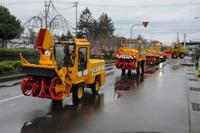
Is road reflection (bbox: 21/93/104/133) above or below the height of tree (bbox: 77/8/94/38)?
below

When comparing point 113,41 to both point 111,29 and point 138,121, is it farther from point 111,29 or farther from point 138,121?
point 111,29

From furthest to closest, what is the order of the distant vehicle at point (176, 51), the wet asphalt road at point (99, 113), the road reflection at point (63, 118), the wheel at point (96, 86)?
the distant vehicle at point (176, 51) → the wheel at point (96, 86) → the wet asphalt road at point (99, 113) → the road reflection at point (63, 118)

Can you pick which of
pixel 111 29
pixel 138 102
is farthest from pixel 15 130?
pixel 111 29

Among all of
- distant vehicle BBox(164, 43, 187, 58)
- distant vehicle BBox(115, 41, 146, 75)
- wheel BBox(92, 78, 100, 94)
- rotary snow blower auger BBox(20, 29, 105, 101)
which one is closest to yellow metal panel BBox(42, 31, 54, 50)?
rotary snow blower auger BBox(20, 29, 105, 101)

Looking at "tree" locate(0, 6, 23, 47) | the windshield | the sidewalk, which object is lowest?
the sidewalk

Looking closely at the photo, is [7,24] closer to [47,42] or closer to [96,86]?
[96,86]

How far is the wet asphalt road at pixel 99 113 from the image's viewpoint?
9.85 m

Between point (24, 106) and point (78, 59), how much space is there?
2.53m

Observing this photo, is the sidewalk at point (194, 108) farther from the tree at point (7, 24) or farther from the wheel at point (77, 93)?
the tree at point (7, 24)

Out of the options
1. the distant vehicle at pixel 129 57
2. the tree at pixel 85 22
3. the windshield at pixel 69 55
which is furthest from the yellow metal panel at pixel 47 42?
the tree at pixel 85 22

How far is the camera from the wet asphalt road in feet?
32.3

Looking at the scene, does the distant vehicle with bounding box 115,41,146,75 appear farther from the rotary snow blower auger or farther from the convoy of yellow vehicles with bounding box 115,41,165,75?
the rotary snow blower auger

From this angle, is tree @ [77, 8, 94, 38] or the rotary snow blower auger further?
tree @ [77, 8, 94, 38]

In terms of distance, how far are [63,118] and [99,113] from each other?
1392 mm
